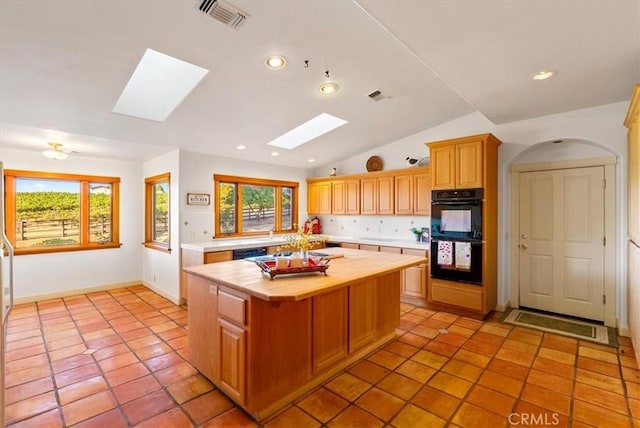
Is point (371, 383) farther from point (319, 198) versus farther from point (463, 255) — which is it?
point (319, 198)

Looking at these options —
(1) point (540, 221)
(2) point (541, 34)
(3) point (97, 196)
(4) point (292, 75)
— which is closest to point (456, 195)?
(1) point (540, 221)

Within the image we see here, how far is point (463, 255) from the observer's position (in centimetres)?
381

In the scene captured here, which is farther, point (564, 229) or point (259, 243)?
point (259, 243)

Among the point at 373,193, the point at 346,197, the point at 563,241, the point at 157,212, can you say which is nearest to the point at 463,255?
the point at 563,241

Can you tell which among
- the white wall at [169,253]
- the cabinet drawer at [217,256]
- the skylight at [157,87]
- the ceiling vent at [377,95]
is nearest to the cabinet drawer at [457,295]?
the ceiling vent at [377,95]

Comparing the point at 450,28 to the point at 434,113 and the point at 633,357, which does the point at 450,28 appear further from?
the point at 633,357

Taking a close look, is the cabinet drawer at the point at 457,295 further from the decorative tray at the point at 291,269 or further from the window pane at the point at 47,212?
the window pane at the point at 47,212

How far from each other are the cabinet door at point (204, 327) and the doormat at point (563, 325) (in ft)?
11.2

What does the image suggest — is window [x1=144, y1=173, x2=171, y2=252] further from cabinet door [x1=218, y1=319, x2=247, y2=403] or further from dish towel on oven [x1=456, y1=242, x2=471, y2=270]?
dish towel on oven [x1=456, y1=242, x2=471, y2=270]

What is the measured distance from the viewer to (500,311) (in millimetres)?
4043

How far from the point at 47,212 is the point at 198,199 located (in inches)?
93.9

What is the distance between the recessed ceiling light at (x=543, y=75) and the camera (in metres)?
2.60

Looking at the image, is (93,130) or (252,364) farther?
(93,130)

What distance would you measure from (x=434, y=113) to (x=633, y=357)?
3311 mm
